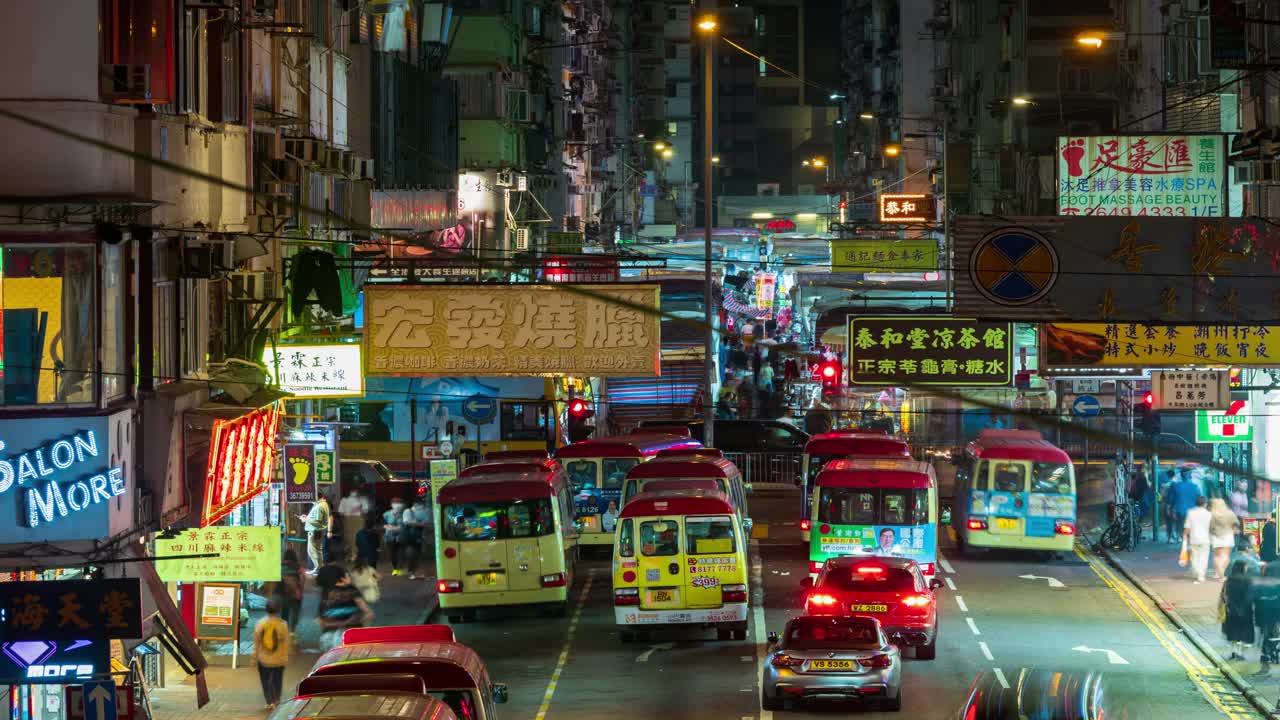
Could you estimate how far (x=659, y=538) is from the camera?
85.3ft

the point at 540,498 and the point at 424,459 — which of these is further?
the point at 424,459

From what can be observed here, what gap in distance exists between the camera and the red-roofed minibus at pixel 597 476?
3534 centimetres

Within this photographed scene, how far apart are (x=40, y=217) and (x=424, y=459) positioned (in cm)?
2378

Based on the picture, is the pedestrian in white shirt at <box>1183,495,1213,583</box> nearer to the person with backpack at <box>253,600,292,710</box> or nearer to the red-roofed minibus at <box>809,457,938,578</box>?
the red-roofed minibus at <box>809,457,938,578</box>

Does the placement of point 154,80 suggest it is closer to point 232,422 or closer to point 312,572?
point 232,422

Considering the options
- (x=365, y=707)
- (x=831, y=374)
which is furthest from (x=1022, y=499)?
(x=365, y=707)

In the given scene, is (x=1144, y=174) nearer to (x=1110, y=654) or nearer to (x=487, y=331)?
(x=1110, y=654)

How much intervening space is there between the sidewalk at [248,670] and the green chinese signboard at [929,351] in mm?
8869

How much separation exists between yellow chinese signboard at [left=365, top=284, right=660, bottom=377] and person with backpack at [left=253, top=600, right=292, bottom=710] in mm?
4840

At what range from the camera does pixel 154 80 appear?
1845cm

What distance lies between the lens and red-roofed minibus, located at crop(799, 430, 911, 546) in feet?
121

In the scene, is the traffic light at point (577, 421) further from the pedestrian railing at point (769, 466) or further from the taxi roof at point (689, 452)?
the taxi roof at point (689, 452)


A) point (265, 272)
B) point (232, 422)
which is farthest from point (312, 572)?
point (232, 422)

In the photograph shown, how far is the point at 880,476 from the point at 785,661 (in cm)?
1008
